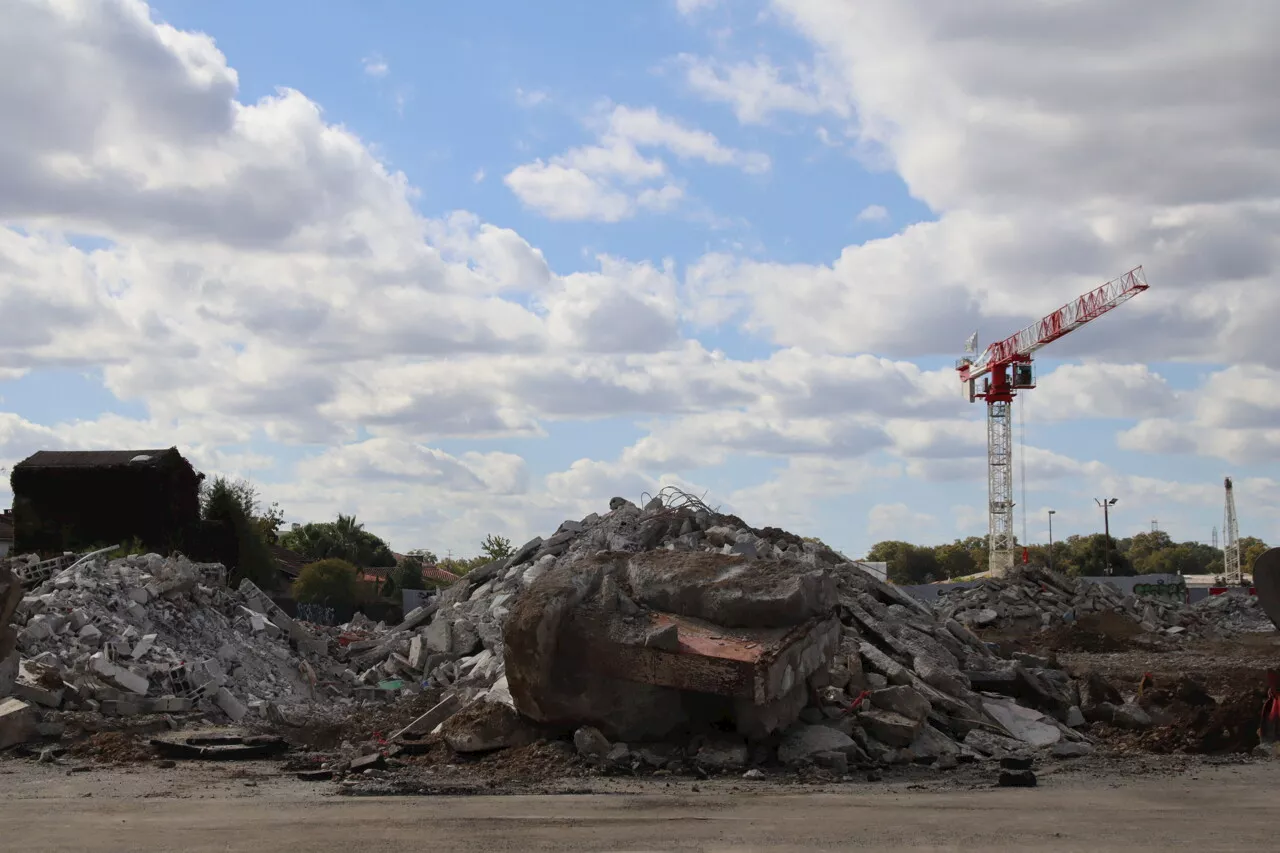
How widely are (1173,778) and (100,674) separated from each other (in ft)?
40.2

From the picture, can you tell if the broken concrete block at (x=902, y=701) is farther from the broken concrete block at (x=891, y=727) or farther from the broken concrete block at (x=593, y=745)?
the broken concrete block at (x=593, y=745)

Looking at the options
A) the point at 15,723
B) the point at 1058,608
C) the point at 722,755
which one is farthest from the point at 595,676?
the point at 1058,608

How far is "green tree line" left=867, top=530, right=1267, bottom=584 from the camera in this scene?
7925 centimetres

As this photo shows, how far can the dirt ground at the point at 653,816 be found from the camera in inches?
351

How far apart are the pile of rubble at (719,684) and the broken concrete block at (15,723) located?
13.9 ft

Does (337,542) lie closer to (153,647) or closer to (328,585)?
A: (328,585)

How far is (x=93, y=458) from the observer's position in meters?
34.5

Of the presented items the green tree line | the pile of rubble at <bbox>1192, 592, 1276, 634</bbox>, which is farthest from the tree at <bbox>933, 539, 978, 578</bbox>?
the pile of rubble at <bbox>1192, 592, 1276, 634</bbox>

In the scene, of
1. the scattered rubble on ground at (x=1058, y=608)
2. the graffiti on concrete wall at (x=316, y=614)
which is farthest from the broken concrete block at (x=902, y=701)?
the scattered rubble on ground at (x=1058, y=608)

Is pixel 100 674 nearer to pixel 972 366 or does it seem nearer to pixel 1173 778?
pixel 1173 778

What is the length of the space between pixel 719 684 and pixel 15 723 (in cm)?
A: 773

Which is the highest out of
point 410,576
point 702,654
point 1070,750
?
point 410,576

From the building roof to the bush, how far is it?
7.42 metres

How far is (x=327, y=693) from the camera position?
1839 centimetres
